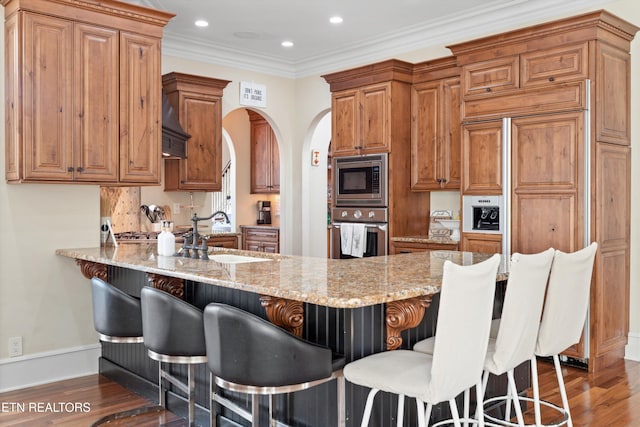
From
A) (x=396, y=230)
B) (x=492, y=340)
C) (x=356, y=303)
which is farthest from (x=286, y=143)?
(x=356, y=303)

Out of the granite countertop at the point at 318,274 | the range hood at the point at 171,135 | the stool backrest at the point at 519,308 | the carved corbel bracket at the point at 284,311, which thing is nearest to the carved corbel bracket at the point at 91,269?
the granite countertop at the point at 318,274

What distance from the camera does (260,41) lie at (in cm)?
636

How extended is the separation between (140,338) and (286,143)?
4.63 meters

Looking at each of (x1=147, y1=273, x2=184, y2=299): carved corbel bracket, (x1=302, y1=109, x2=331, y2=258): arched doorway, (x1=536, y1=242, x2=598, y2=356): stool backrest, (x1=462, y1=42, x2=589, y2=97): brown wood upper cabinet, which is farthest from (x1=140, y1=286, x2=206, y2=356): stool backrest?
(x1=302, y1=109, x2=331, y2=258): arched doorway

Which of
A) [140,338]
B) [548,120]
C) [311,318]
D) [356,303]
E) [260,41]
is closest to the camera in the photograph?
[356,303]

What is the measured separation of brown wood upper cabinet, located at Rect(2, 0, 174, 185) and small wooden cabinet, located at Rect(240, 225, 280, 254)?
410 cm

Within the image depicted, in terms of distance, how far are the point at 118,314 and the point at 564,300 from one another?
7.33ft

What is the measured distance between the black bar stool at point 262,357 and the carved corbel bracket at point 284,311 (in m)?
0.23

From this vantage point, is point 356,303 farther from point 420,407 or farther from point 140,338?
point 140,338

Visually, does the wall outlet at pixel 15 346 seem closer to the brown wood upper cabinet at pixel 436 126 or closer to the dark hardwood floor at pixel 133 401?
the dark hardwood floor at pixel 133 401

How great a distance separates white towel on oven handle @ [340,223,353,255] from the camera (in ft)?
19.6

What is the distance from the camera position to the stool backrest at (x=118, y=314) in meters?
3.06

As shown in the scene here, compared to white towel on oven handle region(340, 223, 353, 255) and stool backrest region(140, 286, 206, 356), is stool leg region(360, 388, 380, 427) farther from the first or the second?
white towel on oven handle region(340, 223, 353, 255)

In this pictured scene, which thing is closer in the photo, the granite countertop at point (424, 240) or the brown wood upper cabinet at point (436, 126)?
the granite countertop at point (424, 240)
